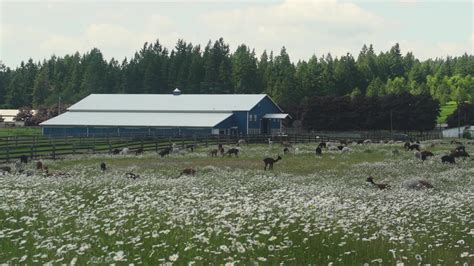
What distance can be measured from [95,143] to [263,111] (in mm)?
41840

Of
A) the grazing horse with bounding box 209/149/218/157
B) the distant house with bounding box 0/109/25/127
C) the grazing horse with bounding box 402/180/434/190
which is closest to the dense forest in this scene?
the distant house with bounding box 0/109/25/127

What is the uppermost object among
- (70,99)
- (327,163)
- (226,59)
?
(226,59)

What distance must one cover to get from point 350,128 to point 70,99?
8129cm

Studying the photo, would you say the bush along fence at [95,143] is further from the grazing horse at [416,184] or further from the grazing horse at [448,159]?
the grazing horse at [416,184]

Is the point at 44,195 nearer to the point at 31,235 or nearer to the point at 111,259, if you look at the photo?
the point at 31,235

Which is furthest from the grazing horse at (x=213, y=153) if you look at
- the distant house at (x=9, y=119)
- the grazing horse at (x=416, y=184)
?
the distant house at (x=9, y=119)

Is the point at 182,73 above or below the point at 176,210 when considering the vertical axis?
above

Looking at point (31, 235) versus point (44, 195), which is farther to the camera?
point (44, 195)

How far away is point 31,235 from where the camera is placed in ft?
32.8

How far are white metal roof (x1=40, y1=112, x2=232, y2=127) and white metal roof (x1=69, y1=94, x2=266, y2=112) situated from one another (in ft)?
4.93

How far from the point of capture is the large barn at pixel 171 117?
80625mm

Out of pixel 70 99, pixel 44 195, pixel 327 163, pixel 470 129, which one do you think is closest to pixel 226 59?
pixel 70 99

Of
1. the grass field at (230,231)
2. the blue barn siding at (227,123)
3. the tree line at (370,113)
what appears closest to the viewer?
the grass field at (230,231)

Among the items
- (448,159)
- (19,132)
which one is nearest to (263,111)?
(19,132)
